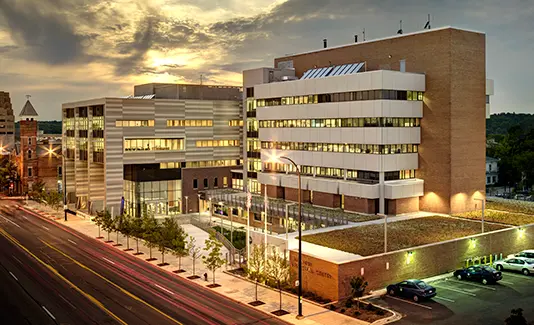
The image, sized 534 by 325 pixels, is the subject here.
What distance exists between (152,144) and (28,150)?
53560mm

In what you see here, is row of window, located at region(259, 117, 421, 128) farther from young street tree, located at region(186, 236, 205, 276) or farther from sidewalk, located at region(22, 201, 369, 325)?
sidewalk, located at region(22, 201, 369, 325)

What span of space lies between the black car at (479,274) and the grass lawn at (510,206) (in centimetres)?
2512

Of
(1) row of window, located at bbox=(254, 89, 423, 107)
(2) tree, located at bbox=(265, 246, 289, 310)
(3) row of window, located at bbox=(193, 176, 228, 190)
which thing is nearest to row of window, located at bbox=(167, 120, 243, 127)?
(3) row of window, located at bbox=(193, 176, 228, 190)

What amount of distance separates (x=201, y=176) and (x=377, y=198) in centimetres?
3623

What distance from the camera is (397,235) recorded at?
53.5m

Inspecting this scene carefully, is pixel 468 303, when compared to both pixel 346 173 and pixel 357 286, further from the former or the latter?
pixel 346 173

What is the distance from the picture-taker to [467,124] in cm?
6944

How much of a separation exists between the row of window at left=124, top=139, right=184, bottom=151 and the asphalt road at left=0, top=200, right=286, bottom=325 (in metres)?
25.1

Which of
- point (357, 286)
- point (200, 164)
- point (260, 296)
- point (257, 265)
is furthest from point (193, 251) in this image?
point (200, 164)

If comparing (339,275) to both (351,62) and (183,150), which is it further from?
(183,150)

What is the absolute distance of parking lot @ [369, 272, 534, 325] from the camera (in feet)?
117

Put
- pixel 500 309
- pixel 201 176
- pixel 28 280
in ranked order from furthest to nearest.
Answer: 1. pixel 201 176
2. pixel 28 280
3. pixel 500 309

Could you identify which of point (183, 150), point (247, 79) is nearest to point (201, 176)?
point (183, 150)

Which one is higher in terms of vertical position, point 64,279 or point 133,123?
point 133,123
